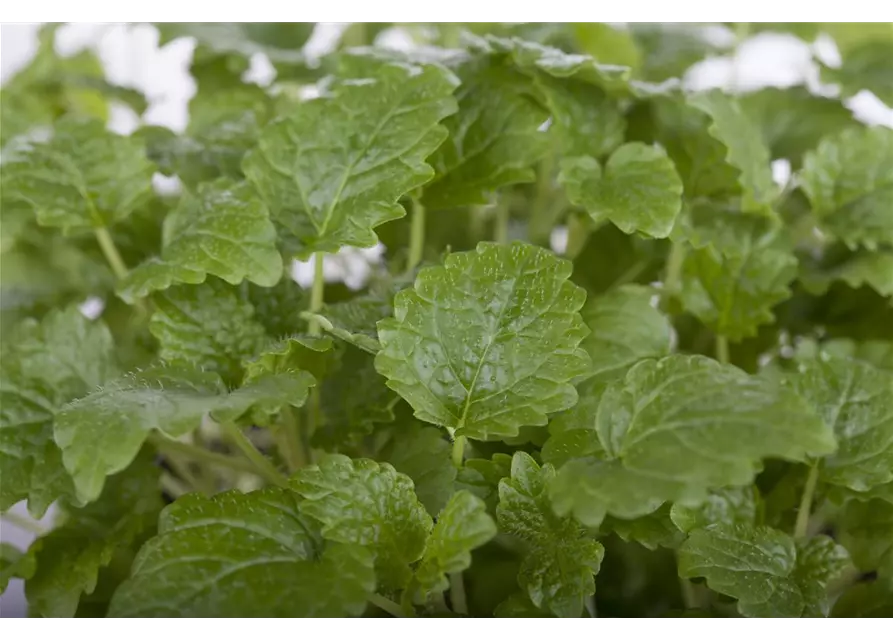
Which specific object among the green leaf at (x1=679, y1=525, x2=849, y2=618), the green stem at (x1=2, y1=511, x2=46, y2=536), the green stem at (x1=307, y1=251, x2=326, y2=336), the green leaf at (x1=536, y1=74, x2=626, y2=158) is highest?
the green leaf at (x1=536, y1=74, x2=626, y2=158)

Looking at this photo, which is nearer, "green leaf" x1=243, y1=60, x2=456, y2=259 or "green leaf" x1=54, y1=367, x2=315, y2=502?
"green leaf" x1=54, y1=367, x2=315, y2=502

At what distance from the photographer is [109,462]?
43 centimetres

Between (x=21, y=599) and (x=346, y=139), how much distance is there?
40 centimetres

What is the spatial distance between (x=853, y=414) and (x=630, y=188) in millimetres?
208

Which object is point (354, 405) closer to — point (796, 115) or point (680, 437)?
point (680, 437)

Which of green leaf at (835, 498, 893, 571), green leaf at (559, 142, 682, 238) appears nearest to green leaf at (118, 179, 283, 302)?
green leaf at (559, 142, 682, 238)

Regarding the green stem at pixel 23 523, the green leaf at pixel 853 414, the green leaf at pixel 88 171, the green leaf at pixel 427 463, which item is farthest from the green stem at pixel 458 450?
the green stem at pixel 23 523

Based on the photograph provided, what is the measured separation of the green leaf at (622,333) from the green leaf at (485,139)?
109 millimetres

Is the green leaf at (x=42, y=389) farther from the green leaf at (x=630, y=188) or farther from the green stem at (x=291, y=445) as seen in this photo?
the green leaf at (x=630, y=188)

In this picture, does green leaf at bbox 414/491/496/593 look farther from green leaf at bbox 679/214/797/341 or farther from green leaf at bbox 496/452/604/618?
green leaf at bbox 679/214/797/341

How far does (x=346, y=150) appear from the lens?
0.61m

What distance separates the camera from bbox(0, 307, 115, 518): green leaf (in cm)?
55
